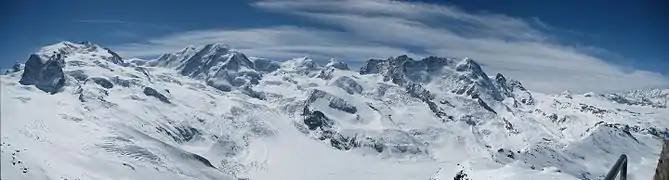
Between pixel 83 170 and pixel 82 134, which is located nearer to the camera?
pixel 83 170

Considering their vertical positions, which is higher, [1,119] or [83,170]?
[1,119]

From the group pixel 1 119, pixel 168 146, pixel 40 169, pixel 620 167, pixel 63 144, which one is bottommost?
pixel 168 146

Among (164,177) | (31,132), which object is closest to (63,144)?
(31,132)

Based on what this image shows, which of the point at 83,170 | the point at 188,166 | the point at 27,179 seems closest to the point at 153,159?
the point at 188,166

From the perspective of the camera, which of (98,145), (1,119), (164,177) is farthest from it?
(98,145)

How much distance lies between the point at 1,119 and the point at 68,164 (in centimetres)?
9508

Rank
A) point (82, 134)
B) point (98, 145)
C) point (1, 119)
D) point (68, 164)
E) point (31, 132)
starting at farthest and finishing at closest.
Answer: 1. point (82, 134)
2. point (98, 145)
3. point (31, 132)
4. point (68, 164)
5. point (1, 119)

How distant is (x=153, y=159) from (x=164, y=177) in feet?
64.0

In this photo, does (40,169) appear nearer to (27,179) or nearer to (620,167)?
(27,179)

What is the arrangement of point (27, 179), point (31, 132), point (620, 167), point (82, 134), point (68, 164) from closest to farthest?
point (620, 167), point (27, 179), point (68, 164), point (31, 132), point (82, 134)

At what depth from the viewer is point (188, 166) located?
151375 mm

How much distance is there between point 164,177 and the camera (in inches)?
5007

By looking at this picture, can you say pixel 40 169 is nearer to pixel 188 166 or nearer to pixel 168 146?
pixel 188 166

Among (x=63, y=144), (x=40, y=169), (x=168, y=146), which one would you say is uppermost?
(x=40, y=169)
